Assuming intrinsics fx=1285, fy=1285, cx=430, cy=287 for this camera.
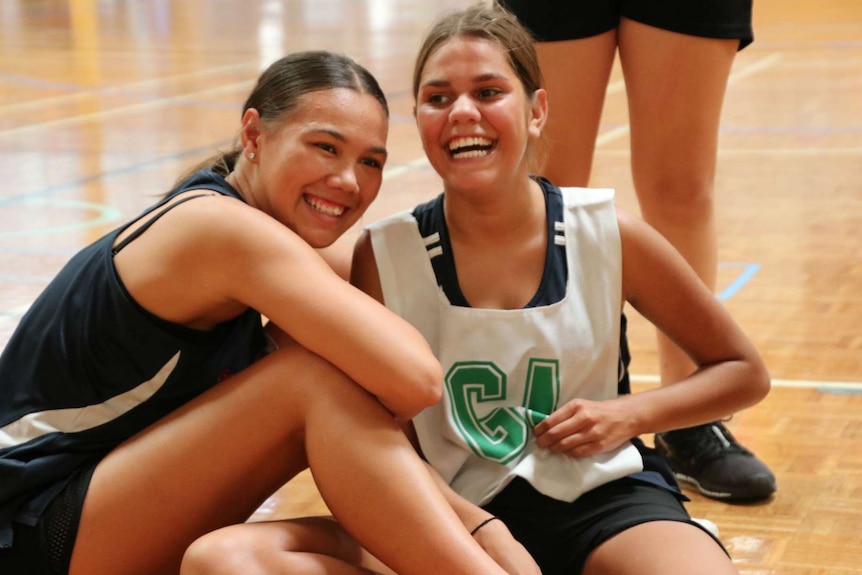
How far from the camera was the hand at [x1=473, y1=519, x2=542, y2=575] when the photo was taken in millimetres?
1617

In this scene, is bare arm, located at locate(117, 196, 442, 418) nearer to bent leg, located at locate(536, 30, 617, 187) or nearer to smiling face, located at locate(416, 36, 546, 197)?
smiling face, located at locate(416, 36, 546, 197)

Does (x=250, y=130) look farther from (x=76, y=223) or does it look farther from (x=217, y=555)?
(x=76, y=223)

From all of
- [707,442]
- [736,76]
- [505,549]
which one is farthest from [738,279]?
[736,76]

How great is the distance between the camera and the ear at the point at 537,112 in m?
1.93

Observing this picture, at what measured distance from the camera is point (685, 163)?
228 centimetres

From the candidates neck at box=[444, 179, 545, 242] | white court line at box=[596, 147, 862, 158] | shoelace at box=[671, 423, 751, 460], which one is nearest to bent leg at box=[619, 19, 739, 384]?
shoelace at box=[671, 423, 751, 460]

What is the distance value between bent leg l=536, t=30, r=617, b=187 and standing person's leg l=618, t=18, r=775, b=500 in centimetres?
6

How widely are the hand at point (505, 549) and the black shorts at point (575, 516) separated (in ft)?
0.35

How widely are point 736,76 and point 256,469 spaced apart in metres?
6.35

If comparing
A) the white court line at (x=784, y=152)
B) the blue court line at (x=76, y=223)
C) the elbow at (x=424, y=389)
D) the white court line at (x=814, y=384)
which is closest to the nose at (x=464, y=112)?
the elbow at (x=424, y=389)

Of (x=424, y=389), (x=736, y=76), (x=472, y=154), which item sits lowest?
(x=736, y=76)

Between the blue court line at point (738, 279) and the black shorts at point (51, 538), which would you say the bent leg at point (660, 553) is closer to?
the black shorts at point (51, 538)

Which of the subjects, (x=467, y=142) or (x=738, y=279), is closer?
(x=467, y=142)

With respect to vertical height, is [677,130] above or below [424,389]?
above
